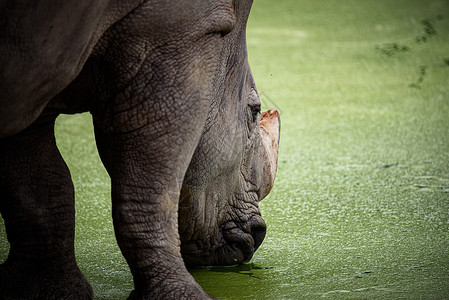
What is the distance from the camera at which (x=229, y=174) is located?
213cm

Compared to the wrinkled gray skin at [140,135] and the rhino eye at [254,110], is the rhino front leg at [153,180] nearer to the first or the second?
the wrinkled gray skin at [140,135]

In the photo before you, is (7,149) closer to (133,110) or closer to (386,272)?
(133,110)

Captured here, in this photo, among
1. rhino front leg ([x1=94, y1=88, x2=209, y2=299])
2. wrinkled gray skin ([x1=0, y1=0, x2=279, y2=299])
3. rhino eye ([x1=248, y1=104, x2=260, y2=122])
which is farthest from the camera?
rhino eye ([x1=248, y1=104, x2=260, y2=122])

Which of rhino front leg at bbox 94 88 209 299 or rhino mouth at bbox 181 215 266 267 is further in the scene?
rhino mouth at bbox 181 215 266 267

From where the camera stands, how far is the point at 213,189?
6.93ft

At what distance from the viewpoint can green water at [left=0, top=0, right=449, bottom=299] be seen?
2266 mm

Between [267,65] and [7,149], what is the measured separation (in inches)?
137

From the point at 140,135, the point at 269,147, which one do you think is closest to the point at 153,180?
the point at 140,135

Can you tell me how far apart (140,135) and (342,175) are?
5.51ft

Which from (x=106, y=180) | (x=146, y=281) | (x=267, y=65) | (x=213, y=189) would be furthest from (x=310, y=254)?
(x=267, y=65)

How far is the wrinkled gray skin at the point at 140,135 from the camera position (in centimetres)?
161

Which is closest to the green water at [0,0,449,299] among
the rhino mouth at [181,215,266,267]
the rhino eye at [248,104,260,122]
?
the rhino mouth at [181,215,266,267]

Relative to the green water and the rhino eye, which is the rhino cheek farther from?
the green water

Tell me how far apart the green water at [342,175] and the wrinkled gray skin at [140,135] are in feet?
0.67
